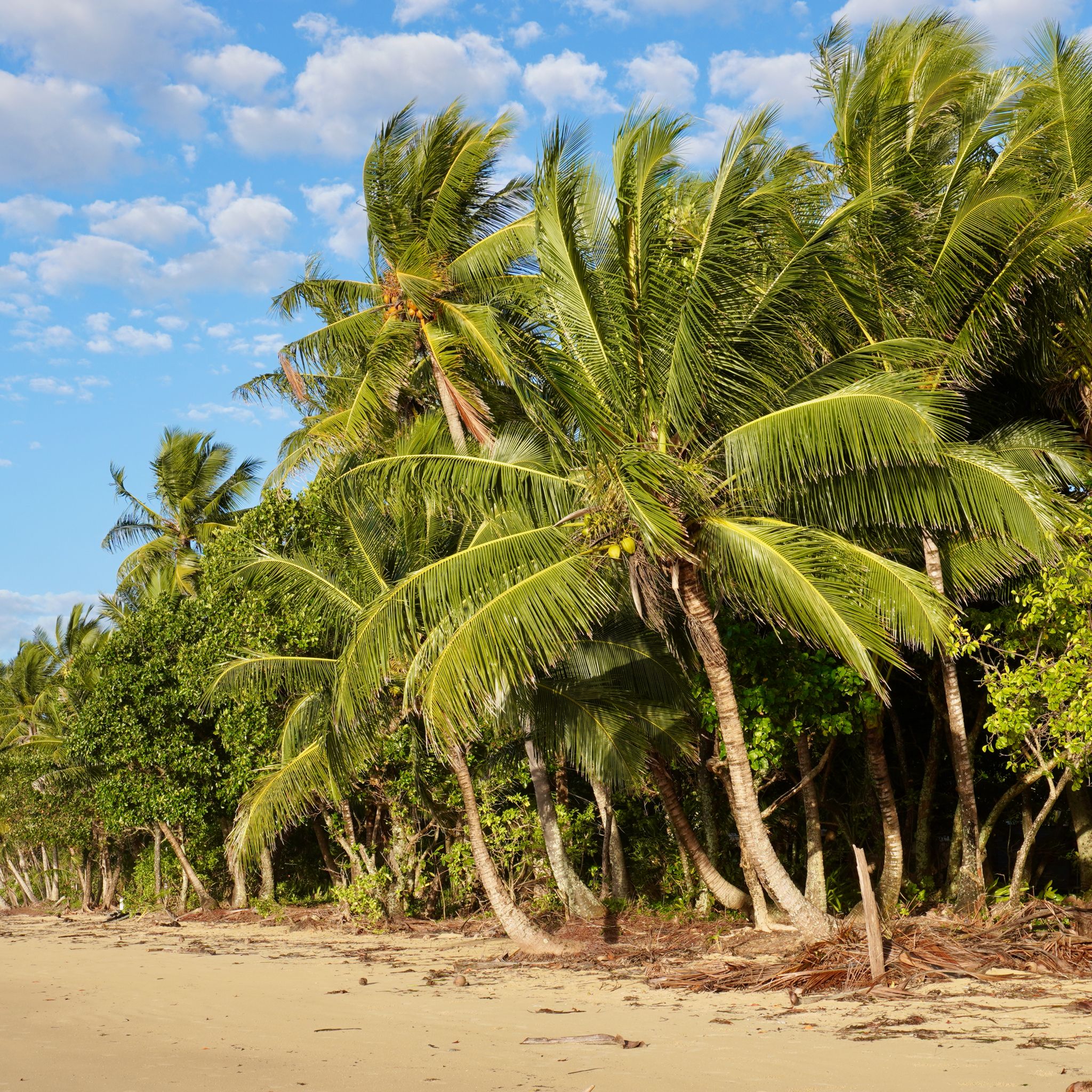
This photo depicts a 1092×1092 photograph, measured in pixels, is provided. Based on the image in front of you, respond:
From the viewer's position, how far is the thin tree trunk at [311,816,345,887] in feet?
64.9

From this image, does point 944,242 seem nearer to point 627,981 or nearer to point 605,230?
point 605,230

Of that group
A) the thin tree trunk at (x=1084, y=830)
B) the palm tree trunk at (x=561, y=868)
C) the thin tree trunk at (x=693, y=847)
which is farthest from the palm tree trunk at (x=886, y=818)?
the palm tree trunk at (x=561, y=868)

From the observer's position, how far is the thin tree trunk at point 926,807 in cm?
1276

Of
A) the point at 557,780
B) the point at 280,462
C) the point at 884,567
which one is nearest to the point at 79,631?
the point at 280,462

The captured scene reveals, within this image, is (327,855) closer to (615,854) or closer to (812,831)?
(615,854)

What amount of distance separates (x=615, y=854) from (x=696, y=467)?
27.6ft

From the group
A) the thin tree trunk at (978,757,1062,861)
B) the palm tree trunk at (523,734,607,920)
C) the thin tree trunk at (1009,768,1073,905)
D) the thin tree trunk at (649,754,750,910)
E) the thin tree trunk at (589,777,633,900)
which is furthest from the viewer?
the thin tree trunk at (589,777,633,900)

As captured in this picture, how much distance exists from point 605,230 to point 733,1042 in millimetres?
6878

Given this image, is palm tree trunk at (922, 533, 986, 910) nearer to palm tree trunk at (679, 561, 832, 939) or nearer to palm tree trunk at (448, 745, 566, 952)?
palm tree trunk at (679, 561, 832, 939)

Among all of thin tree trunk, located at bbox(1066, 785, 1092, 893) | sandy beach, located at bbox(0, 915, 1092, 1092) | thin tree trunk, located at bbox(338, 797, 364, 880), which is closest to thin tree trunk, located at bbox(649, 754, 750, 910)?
→ sandy beach, located at bbox(0, 915, 1092, 1092)

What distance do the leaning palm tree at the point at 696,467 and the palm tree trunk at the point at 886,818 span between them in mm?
1738

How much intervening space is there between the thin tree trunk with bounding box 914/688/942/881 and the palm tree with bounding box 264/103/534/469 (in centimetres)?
664

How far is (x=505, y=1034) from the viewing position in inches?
318

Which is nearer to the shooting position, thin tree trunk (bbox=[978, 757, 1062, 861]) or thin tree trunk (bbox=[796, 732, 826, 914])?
thin tree trunk (bbox=[978, 757, 1062, 861])
